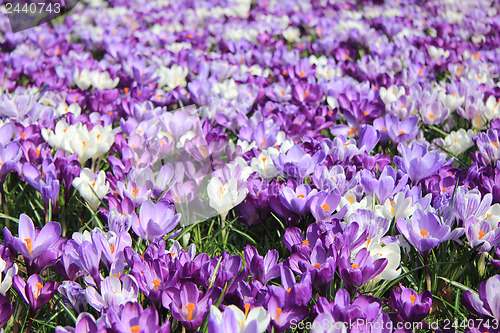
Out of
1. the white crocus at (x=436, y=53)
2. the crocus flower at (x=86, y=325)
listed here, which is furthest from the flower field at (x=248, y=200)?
the white crocus at (x=436, y=53)

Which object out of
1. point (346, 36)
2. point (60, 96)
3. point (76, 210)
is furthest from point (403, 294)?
point (346, 36)

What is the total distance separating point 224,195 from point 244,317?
71cm

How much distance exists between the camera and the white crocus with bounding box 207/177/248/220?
2.07 metres

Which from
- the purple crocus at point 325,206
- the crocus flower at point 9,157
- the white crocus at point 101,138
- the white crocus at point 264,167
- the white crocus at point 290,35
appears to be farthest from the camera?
the white crocus at point 290,35

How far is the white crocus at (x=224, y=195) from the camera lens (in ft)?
6.79

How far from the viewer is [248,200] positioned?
7.13ft

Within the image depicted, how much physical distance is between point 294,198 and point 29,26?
4.88 metres

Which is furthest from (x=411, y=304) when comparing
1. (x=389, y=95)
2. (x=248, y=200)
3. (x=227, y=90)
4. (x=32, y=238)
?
(x=227, y=90)

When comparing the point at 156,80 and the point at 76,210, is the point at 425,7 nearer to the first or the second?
the point at 156,80

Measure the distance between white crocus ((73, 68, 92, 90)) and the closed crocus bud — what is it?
117 inches

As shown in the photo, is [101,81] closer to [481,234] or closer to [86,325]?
[86,325]

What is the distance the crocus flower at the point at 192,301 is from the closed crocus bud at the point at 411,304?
0.57 metres

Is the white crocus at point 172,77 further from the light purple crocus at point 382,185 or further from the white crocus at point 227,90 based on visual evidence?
the light purple crocus at point 382,185

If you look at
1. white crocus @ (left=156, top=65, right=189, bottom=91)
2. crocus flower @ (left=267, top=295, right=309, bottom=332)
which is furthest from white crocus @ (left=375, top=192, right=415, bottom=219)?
white crocus @ (left=156, top=65, right=189, bottom=91)
